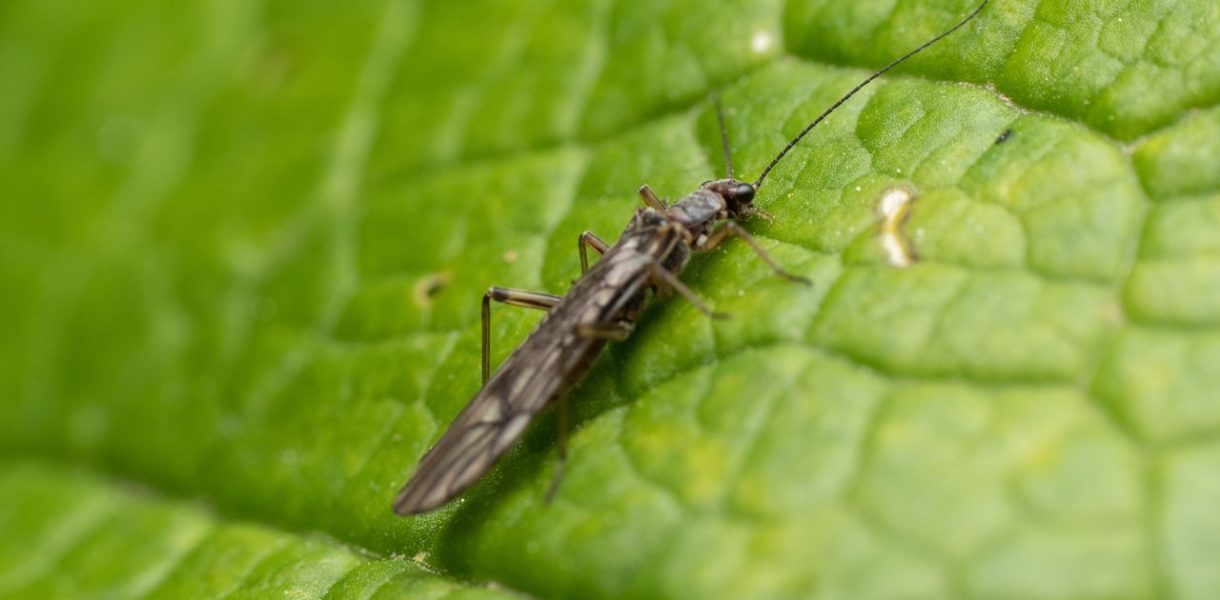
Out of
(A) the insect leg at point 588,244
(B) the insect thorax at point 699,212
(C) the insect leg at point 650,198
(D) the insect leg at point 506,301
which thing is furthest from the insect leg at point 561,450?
(C) the insect leg at point 650,198

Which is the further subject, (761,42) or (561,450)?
(761,42)

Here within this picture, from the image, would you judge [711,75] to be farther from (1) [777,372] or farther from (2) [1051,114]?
(1) [777,372]

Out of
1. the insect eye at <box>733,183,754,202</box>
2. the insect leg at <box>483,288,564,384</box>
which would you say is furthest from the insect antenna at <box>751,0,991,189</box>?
the insect leg at <box>483,288,564,384</box>

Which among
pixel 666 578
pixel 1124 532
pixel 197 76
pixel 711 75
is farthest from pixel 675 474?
pixel 197 76

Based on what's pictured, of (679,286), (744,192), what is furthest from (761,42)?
(679,286)

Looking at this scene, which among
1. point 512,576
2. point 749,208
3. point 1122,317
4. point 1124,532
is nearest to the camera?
point 1124,532

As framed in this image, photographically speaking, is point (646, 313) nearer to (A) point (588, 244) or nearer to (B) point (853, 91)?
(A) point (588, 244)

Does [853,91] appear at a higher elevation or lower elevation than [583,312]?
higher
